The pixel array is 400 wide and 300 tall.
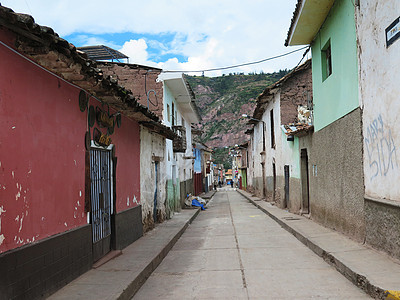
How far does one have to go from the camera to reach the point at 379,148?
22.3ft

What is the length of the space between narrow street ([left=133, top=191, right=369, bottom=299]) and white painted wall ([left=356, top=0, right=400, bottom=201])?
1.85 metres

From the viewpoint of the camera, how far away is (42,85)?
5.05 metres

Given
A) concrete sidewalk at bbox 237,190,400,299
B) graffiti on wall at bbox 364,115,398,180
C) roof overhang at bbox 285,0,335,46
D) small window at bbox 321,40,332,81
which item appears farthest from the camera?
small window at bbox 321,40,332,81

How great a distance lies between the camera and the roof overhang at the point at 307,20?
372 inches

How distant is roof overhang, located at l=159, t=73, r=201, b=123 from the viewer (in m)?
15.9

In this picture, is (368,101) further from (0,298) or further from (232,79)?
(232,79)

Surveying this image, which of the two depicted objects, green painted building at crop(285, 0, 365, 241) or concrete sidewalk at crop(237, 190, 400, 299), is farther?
green painted building at crop(285, 0, 365, 241)

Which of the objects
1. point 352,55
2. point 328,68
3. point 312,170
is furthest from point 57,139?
point 312,170

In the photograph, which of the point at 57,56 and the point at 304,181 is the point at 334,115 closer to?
the point at 304,181

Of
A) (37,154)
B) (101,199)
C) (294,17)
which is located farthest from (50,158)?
(294,17)

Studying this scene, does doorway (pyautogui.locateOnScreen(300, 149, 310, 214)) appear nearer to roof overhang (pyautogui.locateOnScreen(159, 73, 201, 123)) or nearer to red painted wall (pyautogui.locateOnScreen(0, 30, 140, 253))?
roof overhang (pyautogui.locateOnScreen(159, 73, 201, 123))

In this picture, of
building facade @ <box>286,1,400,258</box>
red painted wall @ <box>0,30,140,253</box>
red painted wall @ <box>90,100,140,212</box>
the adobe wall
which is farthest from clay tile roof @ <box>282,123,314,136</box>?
red painted wall @ <box>0,30,140,253</box>

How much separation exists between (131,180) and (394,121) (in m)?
6.32

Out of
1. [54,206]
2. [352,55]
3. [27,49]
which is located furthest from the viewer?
[352,55]
